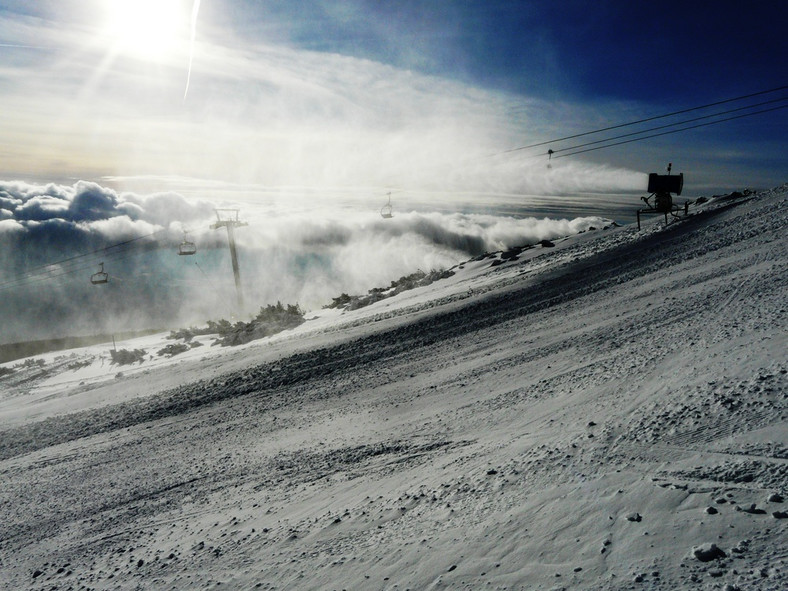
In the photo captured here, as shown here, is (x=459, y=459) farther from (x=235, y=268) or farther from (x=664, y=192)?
(x=235, y=268)

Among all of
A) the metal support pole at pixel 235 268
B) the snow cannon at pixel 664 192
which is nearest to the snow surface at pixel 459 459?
the snow cannon at pixel 664 192

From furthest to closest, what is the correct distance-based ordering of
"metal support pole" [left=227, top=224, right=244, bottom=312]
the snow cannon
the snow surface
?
"metal support pole" [left=227, top=224, right=244, bottom=312] → the snow cannon → the snow surface

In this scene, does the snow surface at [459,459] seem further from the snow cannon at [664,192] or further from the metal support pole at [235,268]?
the metal support pole at [235,268]

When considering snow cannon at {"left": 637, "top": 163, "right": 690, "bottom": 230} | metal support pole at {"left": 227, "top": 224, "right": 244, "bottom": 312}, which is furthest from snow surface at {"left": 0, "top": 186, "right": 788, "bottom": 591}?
metal support pole at {"left": 227, "top": 224, "right": 244, "bottom": 312}

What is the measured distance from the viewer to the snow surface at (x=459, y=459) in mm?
4633

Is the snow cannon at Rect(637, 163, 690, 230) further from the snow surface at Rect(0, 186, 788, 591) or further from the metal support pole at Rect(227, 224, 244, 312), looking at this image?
the metal support pole at Rect(227, 224, 244, 312)

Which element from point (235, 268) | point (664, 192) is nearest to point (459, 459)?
point (664, 192)

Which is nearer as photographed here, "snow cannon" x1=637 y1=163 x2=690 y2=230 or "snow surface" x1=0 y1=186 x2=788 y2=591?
"snow surface" x1=0 y1=186 x2=788 y2=591

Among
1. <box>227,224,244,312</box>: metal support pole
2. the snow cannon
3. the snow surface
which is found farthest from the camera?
<box>227,224,244,312</box>: metal support pole

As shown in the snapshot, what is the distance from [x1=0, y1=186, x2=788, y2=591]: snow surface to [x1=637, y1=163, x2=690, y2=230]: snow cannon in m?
12.0

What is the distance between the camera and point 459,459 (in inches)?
285

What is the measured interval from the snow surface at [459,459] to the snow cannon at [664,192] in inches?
471

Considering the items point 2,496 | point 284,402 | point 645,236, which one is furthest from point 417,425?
point 645,236

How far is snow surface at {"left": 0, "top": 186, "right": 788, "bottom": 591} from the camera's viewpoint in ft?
15.2
